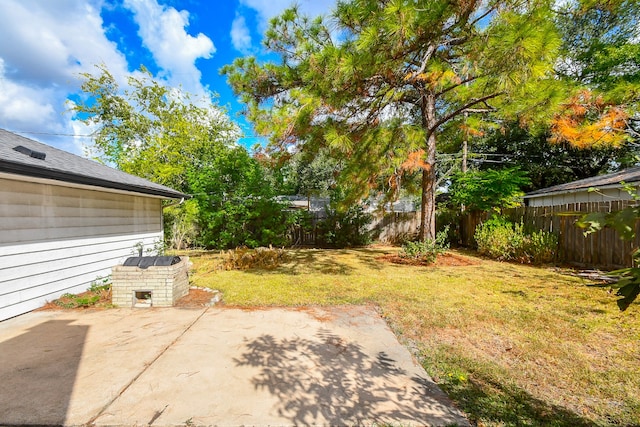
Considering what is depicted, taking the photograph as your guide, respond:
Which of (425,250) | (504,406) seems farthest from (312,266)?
(504,406)

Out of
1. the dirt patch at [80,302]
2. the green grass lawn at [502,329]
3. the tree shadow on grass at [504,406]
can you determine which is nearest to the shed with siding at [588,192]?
the green grass lawn at [502,329]

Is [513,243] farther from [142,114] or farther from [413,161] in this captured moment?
[142,114]

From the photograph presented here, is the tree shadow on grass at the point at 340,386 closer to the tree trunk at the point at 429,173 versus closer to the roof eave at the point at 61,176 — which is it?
the roof eave at the point at 61,176

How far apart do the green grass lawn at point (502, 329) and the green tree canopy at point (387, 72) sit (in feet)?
8.06

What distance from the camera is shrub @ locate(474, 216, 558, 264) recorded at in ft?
23.0

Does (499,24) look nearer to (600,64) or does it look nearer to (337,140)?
(337,140)

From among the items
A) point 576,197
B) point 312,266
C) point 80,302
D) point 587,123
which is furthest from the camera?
point 576,197

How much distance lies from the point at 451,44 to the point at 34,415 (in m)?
7.78

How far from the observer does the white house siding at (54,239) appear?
→ 154 inches

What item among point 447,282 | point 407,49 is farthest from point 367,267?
point 407,49

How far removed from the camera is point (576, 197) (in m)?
8.86

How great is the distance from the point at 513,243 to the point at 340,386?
728 cm

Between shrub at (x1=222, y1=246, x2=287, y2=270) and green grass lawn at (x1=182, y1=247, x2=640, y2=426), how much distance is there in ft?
2.05

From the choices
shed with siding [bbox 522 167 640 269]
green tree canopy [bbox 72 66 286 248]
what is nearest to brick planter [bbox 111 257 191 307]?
green tree canopy [bbox 72 66 286 248]
